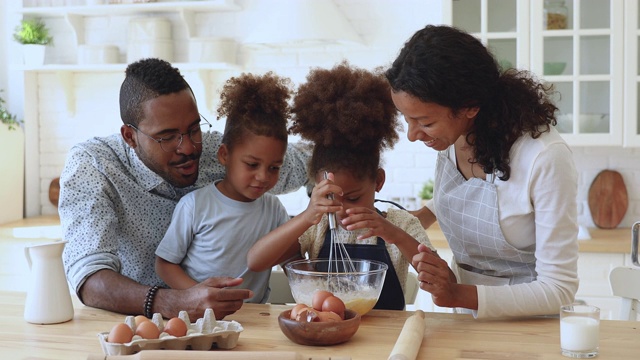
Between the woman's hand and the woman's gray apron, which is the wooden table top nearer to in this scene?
the woman's hand

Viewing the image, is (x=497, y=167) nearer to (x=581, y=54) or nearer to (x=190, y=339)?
(x=190, y=339)

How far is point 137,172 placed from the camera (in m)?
2.14

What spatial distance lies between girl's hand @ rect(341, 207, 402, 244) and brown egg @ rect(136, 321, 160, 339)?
1.64 feet

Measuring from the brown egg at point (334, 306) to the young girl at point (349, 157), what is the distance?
12.6 inches

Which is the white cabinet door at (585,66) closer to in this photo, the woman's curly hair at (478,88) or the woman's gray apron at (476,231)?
the woman's gray apron at (476,231)

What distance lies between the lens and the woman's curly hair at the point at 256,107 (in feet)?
6.76

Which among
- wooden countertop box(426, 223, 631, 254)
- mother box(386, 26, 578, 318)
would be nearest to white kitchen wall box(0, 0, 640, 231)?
wooden countertop box(426, 223, 631, 254)

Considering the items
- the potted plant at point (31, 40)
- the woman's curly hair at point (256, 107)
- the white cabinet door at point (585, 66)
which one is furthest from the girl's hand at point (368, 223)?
the potted plant at point (31, 40)

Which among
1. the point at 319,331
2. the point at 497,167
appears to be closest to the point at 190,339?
the point at 319,331

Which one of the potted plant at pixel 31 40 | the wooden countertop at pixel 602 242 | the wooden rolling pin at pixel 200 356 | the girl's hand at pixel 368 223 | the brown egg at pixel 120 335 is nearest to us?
the wooden rolling pin at pixel 200 356

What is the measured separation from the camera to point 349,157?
2012mm

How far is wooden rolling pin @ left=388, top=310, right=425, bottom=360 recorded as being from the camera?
4.64 feet

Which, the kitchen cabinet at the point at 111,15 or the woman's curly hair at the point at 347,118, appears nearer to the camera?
the woman's curly hair at the point at 347,118

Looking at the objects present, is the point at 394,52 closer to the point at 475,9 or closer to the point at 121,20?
the point at 475,9
